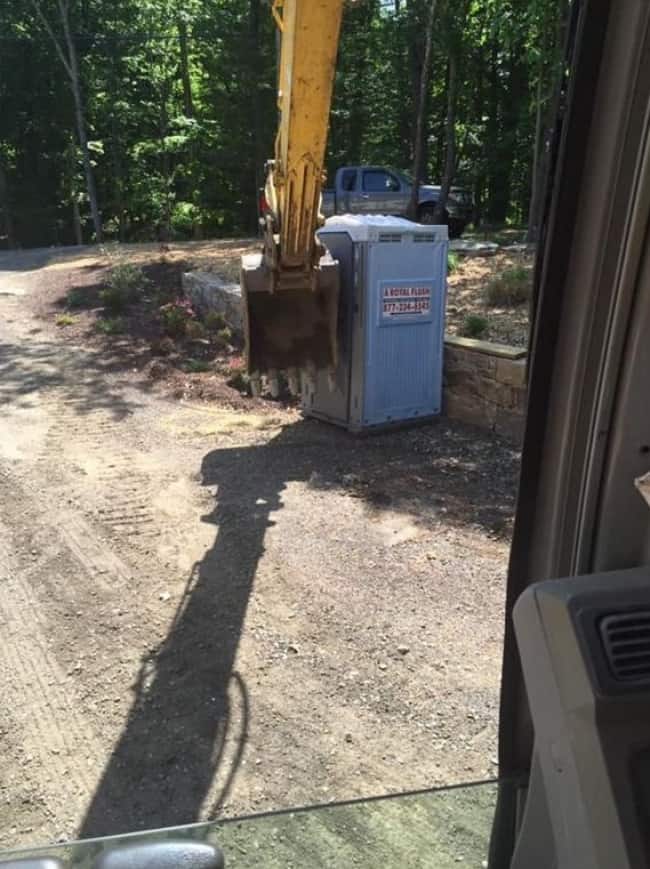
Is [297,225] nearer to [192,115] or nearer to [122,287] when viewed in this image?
[122,287]

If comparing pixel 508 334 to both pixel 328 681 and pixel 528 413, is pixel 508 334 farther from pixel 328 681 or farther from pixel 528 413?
pixel 528 413

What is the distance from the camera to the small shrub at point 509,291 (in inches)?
383

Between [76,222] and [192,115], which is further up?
[192,115]

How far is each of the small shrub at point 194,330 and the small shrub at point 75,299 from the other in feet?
11.1

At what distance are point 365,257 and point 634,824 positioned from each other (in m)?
6.36

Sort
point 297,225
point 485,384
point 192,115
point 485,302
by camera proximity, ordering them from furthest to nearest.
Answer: point 192,115 < point 485,302 < point 485,384 < point 297,225

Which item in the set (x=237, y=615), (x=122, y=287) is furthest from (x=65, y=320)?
(x=237, y=615)

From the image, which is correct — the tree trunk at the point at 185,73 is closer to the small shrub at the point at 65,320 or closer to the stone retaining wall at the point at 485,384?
the small shrub at the point at 65,320

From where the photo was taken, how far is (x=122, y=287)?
1370 centimetres

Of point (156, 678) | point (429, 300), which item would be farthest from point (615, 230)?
point (429, 300)

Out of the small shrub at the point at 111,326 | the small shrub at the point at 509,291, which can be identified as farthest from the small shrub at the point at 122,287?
the small shrub at the point at 509,291

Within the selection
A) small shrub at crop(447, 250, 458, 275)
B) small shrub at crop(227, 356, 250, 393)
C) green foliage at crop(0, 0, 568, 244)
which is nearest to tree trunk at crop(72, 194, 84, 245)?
green foliage at crop(0, 0, 568, 244)

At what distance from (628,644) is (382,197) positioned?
20265 millimetres

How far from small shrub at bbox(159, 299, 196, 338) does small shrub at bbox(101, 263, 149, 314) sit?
1.29 m
